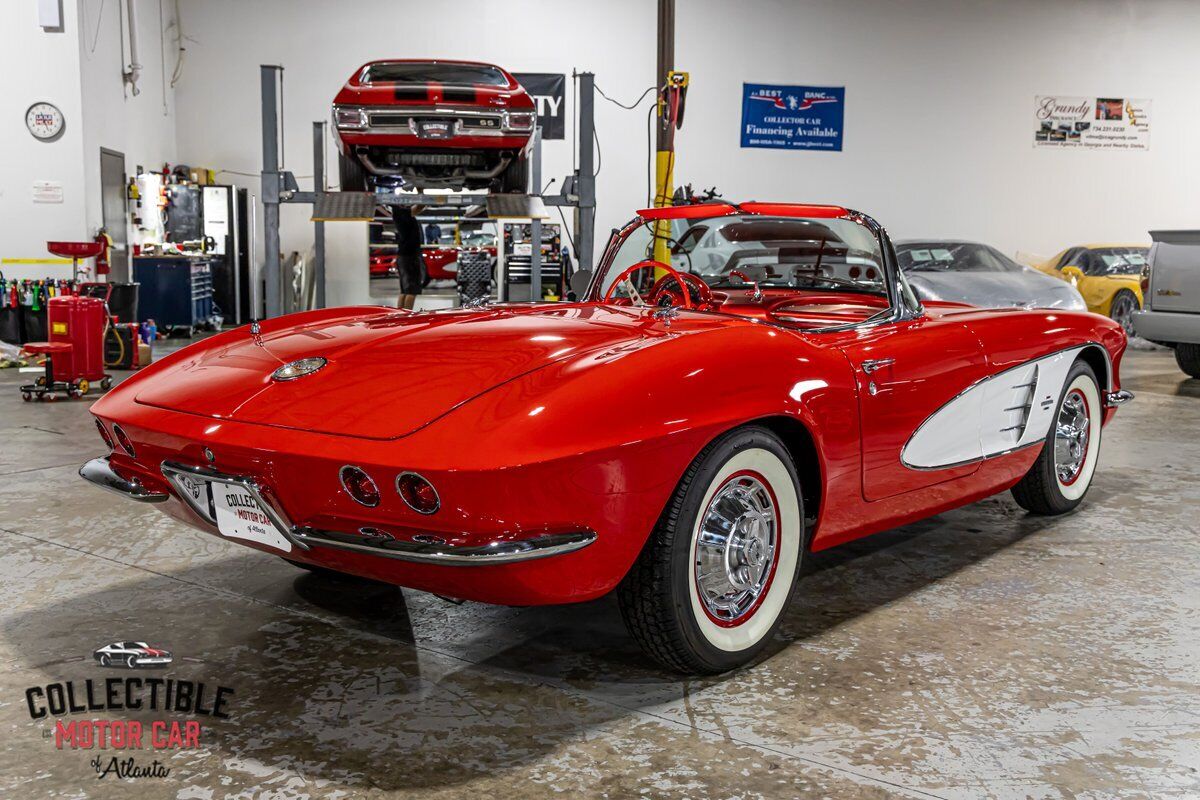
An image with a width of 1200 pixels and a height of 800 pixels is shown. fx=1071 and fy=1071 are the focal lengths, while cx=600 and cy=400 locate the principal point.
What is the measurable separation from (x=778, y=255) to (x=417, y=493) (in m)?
2.27

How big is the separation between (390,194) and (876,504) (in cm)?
502

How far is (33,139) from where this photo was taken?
1084cm

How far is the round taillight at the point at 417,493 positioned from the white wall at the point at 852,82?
12.8m

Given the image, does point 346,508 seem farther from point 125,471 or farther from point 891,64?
point 891,64

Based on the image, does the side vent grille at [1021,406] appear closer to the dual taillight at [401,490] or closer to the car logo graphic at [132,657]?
the dual taillight at [401,490]

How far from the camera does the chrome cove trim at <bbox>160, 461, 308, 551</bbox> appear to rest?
2.21 meters

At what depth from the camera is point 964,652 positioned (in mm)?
2693

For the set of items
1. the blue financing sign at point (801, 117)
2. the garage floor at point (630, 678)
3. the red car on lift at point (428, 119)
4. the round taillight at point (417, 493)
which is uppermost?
the blue financing sign at point (801, 117)

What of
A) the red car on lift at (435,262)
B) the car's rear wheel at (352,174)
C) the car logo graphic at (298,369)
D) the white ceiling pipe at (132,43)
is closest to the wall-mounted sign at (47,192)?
the white ceiling pipe at (132,43)

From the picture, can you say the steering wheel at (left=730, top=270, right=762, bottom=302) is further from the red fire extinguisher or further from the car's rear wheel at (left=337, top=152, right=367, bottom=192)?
the red fire extinguisher

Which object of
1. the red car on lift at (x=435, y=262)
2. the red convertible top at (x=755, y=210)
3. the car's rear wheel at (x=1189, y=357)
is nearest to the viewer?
the red convertible top at (x=755, y=210)

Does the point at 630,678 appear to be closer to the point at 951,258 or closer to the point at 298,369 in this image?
the point at 298,369

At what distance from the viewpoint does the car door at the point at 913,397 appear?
9.36 feet

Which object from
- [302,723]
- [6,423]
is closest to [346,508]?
[302,723]
